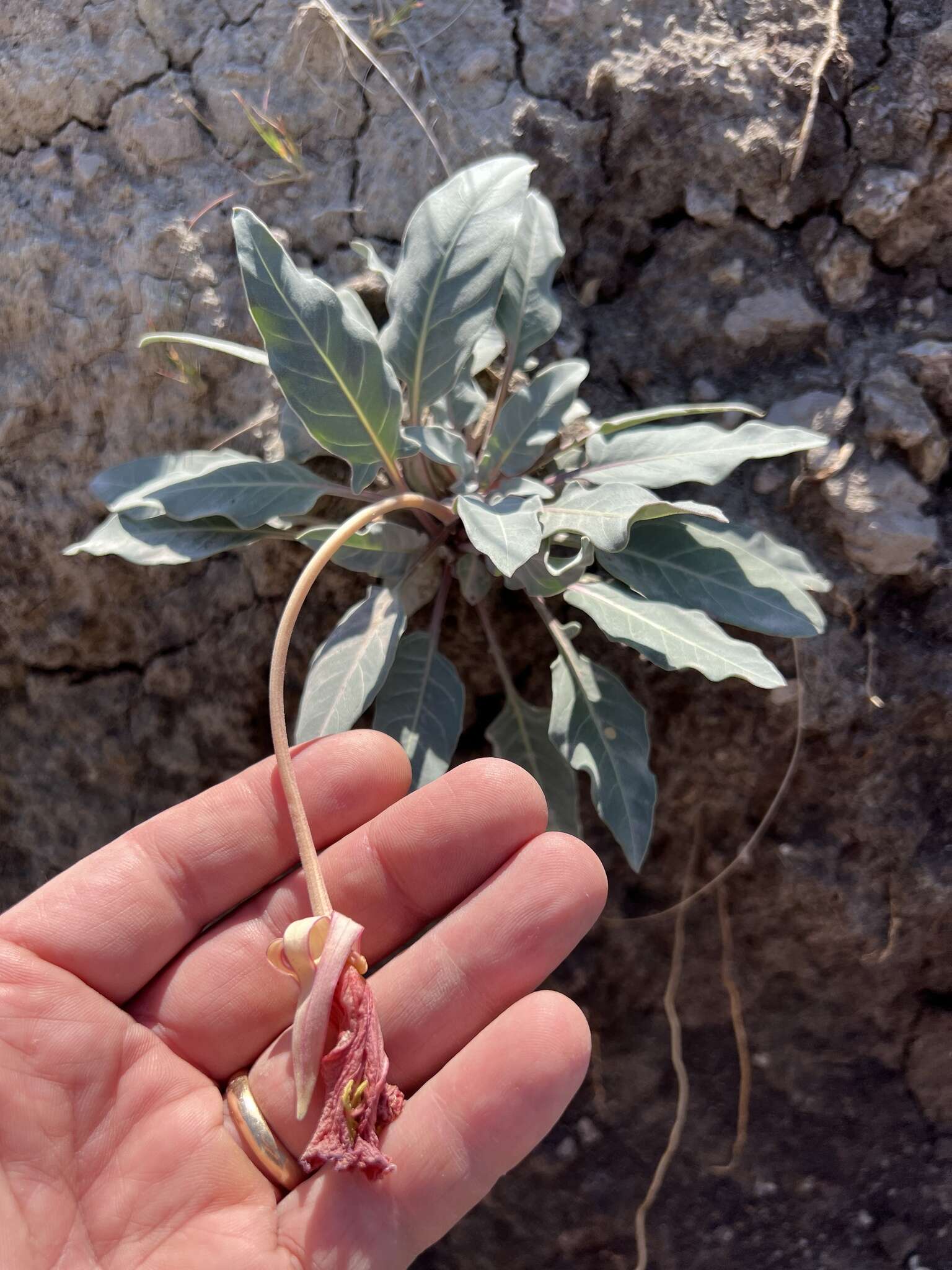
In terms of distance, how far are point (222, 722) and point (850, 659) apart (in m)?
1.06

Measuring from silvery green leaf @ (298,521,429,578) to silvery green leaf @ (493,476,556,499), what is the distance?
150 millimetres

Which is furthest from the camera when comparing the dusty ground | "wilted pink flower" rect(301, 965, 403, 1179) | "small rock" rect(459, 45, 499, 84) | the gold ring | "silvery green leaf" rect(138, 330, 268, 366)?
"small rock" rect(459, 45, 499, 84)

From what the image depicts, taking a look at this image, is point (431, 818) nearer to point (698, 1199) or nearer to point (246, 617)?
point (246, 617)

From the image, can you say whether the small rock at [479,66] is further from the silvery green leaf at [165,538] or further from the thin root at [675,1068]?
the thin root at [675,1068]

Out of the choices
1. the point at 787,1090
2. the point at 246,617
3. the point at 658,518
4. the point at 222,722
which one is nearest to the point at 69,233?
the point at 246,617

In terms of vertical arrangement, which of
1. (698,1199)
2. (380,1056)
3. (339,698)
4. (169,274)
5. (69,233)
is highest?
(69,233)

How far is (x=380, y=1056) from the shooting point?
1.20 m

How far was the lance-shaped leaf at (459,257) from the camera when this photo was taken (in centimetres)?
146

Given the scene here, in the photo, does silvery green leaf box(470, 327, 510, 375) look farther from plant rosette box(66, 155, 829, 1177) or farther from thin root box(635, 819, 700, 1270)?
thin root box(635, 819, 700, 1270)

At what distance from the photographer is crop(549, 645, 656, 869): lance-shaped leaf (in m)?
1.44

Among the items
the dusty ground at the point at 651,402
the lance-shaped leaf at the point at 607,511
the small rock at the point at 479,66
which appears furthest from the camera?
the small rock at the point at 479,66

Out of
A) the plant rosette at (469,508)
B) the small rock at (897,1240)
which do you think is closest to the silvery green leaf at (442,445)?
the plant rosette at (469,508)

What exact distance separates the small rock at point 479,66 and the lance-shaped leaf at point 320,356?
662 mm

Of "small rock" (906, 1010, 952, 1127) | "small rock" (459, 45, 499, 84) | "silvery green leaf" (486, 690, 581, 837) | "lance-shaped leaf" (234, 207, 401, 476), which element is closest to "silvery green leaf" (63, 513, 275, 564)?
"lance-shaped leaf" (234, 207, 401, 476)
